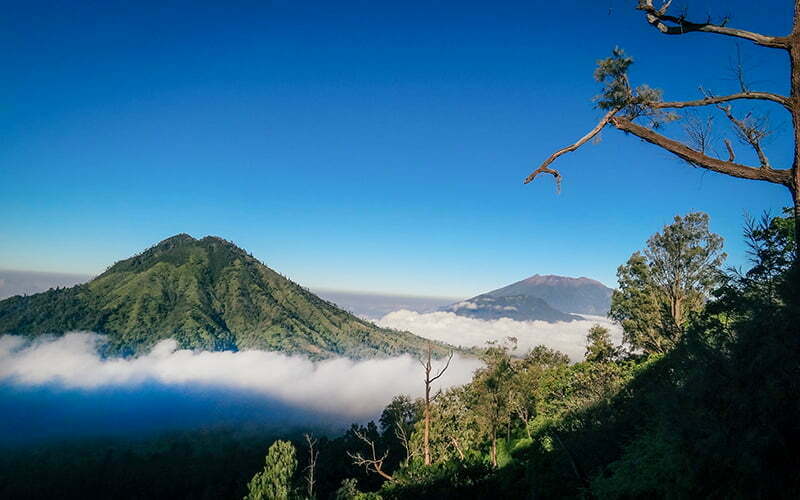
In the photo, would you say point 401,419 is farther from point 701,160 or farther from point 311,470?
point 701,160

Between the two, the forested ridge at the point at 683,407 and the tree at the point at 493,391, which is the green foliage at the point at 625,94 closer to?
the forested ridge at the point at 683,407

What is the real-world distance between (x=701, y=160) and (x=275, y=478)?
5713 centimetres

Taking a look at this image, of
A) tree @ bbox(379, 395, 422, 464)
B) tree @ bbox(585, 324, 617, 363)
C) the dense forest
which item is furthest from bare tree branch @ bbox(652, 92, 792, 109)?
tree @ bbox(379, 395, 422, 464)

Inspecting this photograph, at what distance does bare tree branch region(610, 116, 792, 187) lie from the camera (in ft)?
15.5

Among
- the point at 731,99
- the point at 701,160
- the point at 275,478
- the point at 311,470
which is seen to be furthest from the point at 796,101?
the point at 275,478

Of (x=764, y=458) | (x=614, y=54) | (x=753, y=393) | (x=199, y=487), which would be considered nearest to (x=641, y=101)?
(x=614, y=54)

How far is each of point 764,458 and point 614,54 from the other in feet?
16.9

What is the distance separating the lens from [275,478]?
5050cm

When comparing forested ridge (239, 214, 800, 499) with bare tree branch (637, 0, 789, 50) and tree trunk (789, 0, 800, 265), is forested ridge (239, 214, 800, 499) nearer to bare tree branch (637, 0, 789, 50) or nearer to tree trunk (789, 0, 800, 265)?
tree trunk (789, 0, 800, 265)

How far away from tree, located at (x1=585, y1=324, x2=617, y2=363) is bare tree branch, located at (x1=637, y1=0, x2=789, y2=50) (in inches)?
1432

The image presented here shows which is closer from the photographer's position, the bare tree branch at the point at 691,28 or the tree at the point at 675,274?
the bare tree branch at the point at 691,28

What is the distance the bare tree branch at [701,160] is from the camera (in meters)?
4.71

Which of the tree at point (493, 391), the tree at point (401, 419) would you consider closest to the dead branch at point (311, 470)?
the tree at point (401, 419)

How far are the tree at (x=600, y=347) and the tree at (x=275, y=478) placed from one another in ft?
117
